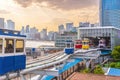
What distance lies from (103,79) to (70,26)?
107 meters

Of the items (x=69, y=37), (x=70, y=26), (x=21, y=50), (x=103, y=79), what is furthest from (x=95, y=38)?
(x=70, y=26)

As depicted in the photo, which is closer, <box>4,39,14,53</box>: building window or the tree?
<box>4,39,14,53</box>: building window

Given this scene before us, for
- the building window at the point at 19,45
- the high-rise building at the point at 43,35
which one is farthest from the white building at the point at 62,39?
the building window at the point at 19,45

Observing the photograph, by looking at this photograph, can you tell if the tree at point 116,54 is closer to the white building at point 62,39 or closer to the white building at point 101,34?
the white building at point 101,34

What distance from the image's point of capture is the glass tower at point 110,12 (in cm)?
8947

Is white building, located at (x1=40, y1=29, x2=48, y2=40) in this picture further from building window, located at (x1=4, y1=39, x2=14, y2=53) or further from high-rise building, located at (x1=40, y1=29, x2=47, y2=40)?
building window, located at (x1=4, y1=39, x2=14, y2=53)

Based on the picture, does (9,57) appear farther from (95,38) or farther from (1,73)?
(95,38)

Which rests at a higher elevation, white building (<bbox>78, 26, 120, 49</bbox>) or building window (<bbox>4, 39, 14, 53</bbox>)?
white building (<bbox>78, 26, 120, 49</bbox>)

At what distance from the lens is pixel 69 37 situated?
79.0 metres

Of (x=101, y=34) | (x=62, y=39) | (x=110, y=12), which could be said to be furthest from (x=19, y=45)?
(x=110, y=12)

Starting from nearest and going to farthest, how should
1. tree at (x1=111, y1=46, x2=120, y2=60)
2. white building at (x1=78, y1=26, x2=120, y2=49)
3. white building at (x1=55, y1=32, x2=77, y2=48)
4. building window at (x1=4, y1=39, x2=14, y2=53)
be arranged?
1. building window at (x1=4, y1=39, x2=14, y2=53)
2. tree at (x1=111, y1=46, x2=120, y2=60)
3. white building at (x1=78, y1=26, x2=120, y2=49)
4. white building at (x1=55, y1=32, x2=77, y2=48)

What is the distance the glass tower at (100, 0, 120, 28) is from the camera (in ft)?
294

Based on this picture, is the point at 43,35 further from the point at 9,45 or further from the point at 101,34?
the point at 9,45

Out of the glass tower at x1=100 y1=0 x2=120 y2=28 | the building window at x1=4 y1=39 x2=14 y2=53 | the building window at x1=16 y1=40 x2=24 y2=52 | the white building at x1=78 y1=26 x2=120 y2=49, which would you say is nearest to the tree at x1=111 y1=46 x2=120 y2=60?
the white building at x1=78 y1=26 x2=120 y2=49
